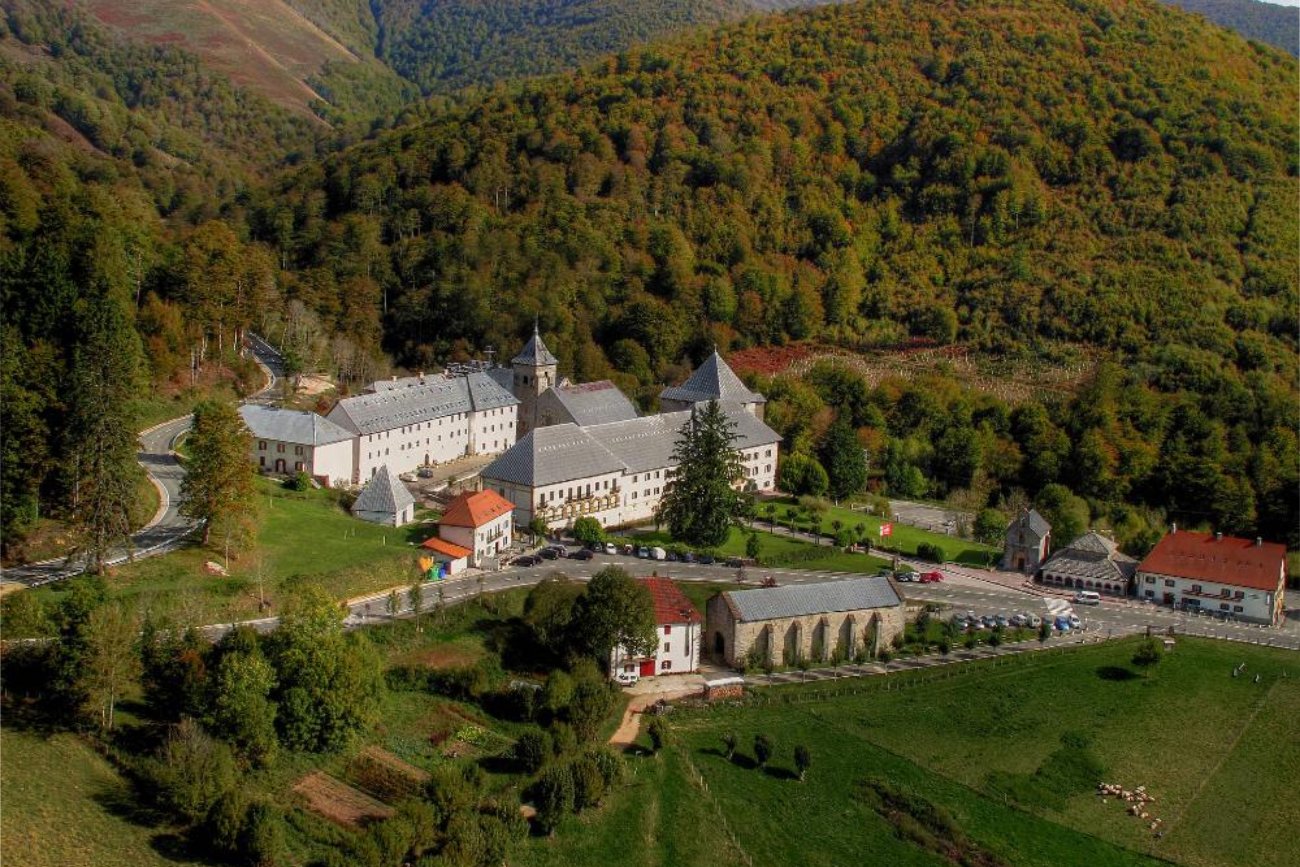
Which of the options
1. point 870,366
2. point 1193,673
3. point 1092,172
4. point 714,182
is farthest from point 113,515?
point 1092,172

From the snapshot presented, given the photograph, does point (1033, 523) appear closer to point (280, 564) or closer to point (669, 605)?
point (669, 605)

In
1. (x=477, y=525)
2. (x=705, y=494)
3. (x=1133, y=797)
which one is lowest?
(x=1133, y=797)

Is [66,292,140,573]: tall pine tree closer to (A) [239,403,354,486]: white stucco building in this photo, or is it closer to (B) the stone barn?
(A) [239,403,354,486]: white stucco building

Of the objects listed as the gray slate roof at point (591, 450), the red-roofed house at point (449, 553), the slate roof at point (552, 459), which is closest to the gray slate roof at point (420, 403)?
the gray slate roof at point (591, 450)

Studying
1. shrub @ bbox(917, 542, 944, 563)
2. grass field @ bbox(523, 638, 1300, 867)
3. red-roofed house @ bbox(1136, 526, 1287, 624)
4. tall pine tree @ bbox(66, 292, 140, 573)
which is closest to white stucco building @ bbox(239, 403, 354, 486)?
tall pine tree @ bbox(66, 292, 140, 573)

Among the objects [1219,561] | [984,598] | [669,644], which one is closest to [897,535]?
[984,598]

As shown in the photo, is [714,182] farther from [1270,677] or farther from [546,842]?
[546,842]
